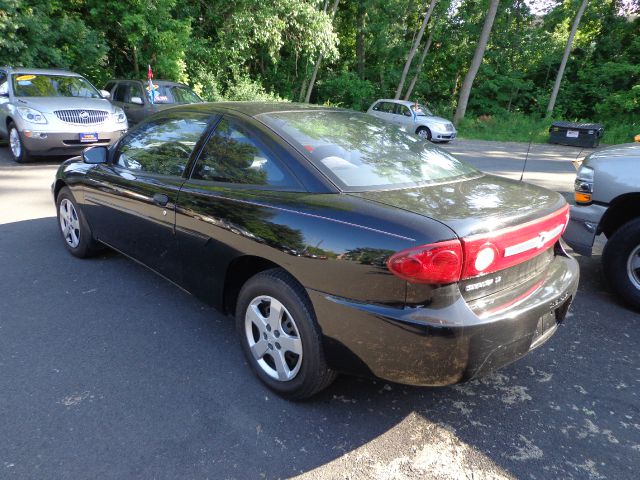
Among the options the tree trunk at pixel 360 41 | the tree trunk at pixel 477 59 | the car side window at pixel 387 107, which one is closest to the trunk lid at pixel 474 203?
the car side window at pixel 387 107

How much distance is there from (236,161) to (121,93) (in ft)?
39.8

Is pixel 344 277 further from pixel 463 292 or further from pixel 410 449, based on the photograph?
pixel 410 449

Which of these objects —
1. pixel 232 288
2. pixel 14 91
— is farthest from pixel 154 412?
pixel 14 91

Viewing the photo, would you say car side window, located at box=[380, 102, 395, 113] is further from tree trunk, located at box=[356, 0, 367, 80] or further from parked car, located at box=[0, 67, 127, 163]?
parked car, located at box=[0, 67, 127, 163]

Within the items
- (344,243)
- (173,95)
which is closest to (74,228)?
(344,243)

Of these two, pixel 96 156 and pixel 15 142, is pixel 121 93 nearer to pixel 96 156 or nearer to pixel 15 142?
pixel 15 142

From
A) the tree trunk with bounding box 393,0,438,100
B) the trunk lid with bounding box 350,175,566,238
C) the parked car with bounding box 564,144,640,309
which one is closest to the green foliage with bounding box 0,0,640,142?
the tree trunk with bounding box 393,0,438,100

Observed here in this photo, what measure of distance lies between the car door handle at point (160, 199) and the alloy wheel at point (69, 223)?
1.55m

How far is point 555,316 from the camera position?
100 inches

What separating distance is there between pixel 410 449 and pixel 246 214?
1.45m

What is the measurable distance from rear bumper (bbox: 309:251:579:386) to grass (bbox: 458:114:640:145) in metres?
17.7

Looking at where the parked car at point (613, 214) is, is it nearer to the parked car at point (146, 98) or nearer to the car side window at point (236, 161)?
the car side window at point (236, 161)

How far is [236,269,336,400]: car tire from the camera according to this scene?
7.66 feet

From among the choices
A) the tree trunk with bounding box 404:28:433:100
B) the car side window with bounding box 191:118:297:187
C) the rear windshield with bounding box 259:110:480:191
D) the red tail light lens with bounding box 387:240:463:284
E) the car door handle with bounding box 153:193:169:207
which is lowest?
the car door handle with bounding box 153:193:169:207
